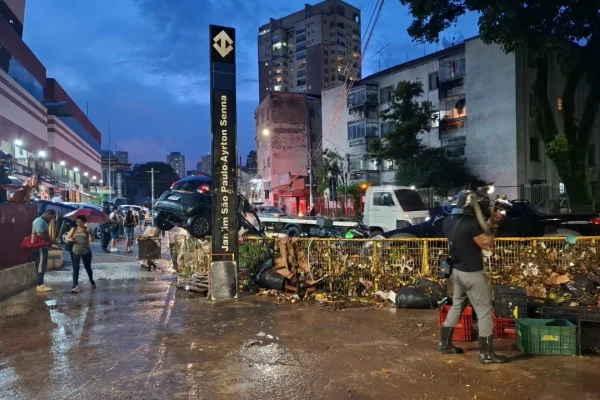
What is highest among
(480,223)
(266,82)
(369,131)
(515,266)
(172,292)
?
(266,82)

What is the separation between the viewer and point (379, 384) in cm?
442

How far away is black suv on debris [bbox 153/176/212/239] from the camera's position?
12.2 metres

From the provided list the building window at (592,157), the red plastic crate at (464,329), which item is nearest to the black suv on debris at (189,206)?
the red plastic crate at (464,329)

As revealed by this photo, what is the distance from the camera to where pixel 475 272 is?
192 inches

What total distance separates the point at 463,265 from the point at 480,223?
1.60 feet

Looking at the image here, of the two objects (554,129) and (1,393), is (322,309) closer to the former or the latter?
(1,393)

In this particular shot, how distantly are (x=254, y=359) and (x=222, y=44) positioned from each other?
615cm

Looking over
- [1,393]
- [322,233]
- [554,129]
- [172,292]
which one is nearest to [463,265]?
[1,393]

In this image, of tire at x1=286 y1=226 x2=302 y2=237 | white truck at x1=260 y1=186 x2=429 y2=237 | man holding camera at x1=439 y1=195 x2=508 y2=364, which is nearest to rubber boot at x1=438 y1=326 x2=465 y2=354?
man holding camera at x1=439 y1=195 x2=508 y2=364

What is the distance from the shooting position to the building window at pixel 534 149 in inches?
1174

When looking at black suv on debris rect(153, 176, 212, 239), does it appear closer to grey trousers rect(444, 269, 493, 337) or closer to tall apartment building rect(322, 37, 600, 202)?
grey trousers rect(444, 269, 493, 337)

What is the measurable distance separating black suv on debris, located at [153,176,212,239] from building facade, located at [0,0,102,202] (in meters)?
13.3

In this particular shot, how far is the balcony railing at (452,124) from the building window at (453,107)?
264 millimetres

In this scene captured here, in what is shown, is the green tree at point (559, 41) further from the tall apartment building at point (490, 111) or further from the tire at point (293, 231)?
the tire at point (293, 231)
